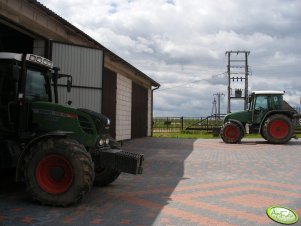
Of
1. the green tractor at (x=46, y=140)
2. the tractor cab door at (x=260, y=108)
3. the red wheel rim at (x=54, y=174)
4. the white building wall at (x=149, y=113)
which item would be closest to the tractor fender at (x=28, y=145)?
the green tractor at (x=46, y=140)

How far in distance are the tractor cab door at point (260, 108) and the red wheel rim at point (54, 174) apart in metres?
15.7

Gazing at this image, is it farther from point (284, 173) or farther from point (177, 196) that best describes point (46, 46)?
point (284, 173)

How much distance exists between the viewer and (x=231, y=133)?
2062 cm

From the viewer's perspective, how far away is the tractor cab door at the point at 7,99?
7078mm

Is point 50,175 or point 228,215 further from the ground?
point 50,175

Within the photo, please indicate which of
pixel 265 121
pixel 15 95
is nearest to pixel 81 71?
pixel 15 95

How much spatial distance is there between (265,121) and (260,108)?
849mm

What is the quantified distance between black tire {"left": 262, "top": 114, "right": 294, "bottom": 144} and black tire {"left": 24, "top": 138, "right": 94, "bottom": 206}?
15.1m

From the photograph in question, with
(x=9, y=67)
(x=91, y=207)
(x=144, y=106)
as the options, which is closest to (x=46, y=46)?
(x=9, y=67)

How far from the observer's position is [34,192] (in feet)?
21.0

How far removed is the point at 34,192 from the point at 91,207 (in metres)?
0.89

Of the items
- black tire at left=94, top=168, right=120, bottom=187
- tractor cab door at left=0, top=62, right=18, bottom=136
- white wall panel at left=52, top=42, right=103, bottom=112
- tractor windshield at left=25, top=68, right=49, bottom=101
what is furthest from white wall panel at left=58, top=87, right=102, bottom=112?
tractor cab door at left=0, top=62, right=18, bottom=136

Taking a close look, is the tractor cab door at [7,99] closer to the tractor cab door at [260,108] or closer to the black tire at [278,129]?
the black tire at [278,129]

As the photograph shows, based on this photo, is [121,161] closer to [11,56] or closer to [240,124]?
[11,56]
